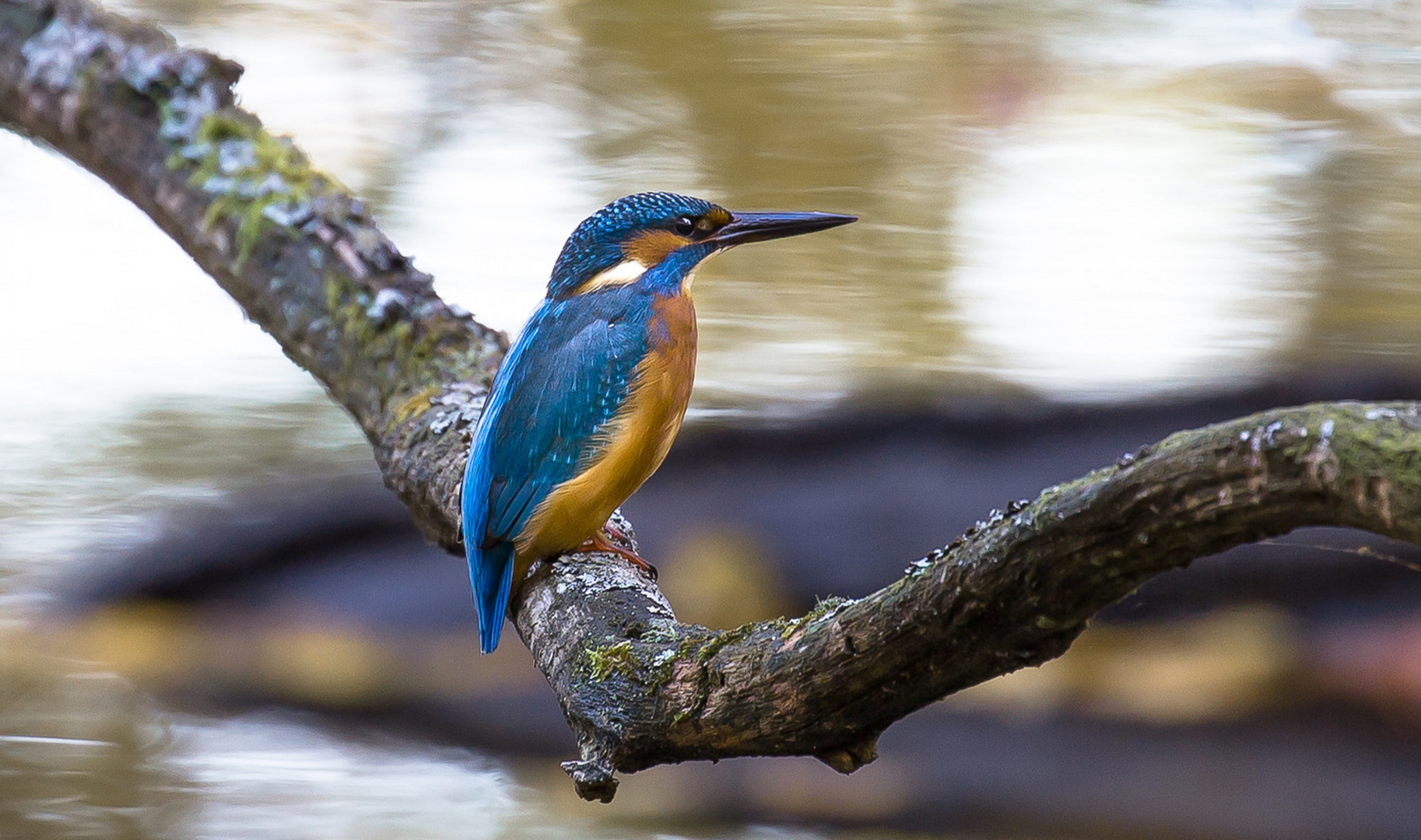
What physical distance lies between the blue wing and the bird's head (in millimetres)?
114

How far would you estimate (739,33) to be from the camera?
314 centimetres

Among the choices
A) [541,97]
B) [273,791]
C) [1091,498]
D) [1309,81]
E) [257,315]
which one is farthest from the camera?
[541,97]

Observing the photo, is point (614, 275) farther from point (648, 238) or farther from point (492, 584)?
point (492, 584)

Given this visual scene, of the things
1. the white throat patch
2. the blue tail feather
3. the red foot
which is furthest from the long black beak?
the blue tail feather

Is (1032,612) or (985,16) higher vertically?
(985,16)

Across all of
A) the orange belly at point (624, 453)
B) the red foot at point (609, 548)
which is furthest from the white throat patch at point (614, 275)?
the red foot at point (609, 548)

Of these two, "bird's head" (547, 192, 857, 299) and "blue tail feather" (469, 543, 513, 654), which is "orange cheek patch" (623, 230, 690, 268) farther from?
"blue tail feather" (469, 543, 513, 654)

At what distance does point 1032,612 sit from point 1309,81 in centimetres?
249

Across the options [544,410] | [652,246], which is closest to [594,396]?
[544,410]

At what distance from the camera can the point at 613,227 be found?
75.4 inches

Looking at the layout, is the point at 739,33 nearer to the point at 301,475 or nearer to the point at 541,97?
the point at 541,97

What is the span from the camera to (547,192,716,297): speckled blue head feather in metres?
1.92

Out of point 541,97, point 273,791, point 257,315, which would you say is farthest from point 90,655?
point 541,97

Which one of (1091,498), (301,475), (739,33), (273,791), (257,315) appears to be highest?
(739,33)
